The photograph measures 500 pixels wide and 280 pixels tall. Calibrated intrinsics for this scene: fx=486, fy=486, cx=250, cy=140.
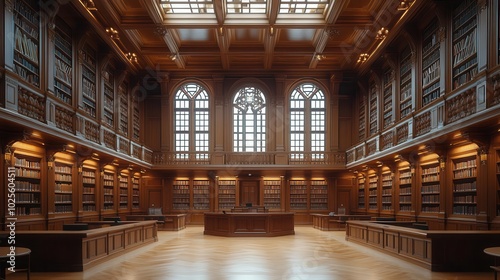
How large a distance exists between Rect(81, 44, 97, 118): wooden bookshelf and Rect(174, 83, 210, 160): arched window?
6011mm

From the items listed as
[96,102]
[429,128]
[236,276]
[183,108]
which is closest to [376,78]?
[429,128]

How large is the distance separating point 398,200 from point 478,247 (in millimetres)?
6828

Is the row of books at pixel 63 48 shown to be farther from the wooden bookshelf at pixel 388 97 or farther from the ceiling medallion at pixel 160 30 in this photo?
the wooden bookshelf at pixel 388 97

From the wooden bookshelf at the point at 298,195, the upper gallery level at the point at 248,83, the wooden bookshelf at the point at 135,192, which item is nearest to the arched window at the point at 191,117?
the upper gallery level at the point at 248,83

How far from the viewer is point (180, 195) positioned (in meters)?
20.4

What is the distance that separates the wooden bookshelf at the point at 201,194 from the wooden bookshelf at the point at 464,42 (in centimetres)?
1166

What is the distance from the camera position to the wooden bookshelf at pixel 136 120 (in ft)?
63.7

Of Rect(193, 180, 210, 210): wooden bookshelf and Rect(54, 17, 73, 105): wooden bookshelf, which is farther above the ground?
Rect(54, 17, 73, 105): wooden bookshelf

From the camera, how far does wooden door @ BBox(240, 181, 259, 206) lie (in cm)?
2038

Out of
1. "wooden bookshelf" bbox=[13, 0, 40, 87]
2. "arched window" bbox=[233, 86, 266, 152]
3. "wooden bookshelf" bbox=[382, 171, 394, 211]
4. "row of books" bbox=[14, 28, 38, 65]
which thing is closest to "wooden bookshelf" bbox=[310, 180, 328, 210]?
"arched window" bbox=[233, 86, 266, 152]

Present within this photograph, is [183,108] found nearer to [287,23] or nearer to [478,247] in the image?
[287,23]

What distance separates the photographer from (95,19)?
1333 cm

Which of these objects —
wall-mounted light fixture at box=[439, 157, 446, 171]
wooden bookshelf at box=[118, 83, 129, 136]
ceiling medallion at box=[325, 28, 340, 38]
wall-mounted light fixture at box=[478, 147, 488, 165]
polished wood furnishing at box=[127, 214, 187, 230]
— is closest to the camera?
wall-mounted light fixture at box=[478, 147, 488, 165]

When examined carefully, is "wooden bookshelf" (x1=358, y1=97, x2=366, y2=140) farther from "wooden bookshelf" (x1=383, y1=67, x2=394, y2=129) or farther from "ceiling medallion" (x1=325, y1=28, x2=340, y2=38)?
"ceiling medallion" (x1=325, y1=28, x2=340, y2=38)
